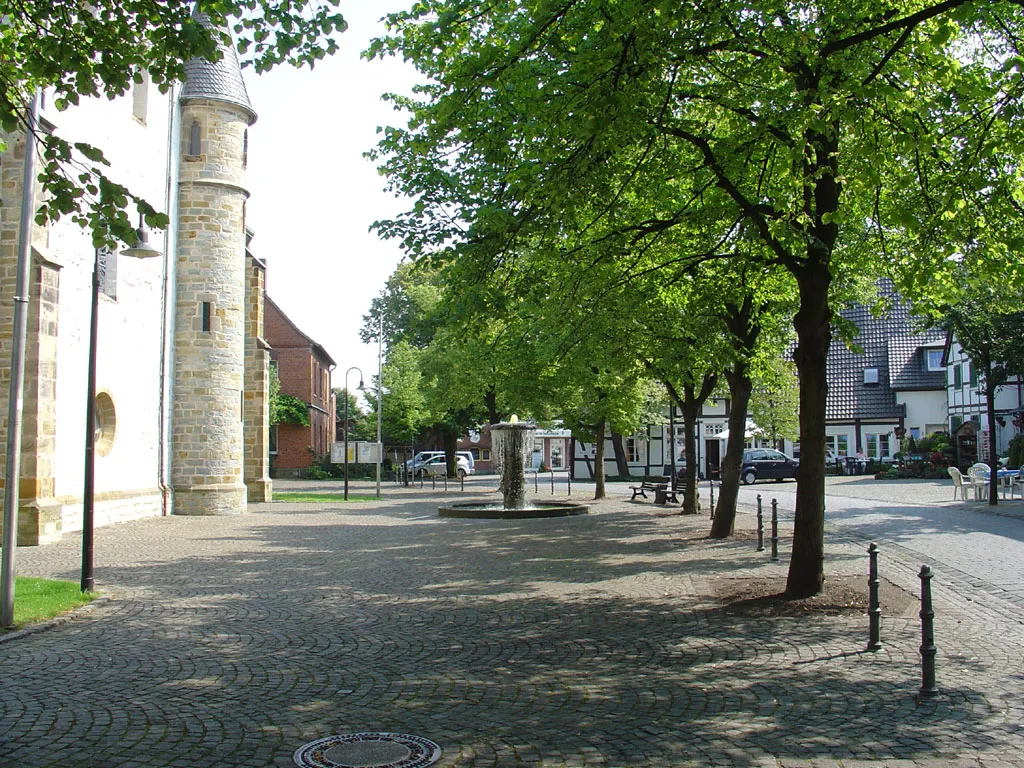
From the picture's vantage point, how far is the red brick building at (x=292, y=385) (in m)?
58.3

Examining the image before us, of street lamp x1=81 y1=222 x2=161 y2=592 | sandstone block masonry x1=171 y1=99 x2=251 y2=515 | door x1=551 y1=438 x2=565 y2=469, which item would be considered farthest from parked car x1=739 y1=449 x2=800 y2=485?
door x1=551 y1=438 x2=565 y2=469

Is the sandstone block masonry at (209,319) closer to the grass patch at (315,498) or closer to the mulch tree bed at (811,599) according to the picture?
the grass patch at (315,498)

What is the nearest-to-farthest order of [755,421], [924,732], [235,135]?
[924,732] → [235,135] → [755,421]

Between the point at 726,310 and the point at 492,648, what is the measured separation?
10.4 meters

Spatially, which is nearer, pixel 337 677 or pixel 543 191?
pixel 337 677

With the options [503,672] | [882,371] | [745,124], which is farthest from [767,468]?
[503,672]

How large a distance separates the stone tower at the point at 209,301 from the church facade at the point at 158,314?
0.04 meters

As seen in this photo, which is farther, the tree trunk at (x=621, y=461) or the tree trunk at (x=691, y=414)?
the tree trunk at (x=621, y=461)

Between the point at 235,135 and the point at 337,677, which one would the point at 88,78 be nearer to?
the point at 337,677

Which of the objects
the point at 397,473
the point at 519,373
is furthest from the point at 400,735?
the point at 397,473

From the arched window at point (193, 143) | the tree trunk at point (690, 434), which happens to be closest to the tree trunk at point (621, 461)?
the tree trunk at point (690, 434)

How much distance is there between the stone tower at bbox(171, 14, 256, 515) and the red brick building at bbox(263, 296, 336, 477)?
30176mm

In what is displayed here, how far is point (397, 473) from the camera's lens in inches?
2047

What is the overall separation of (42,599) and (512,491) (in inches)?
672
